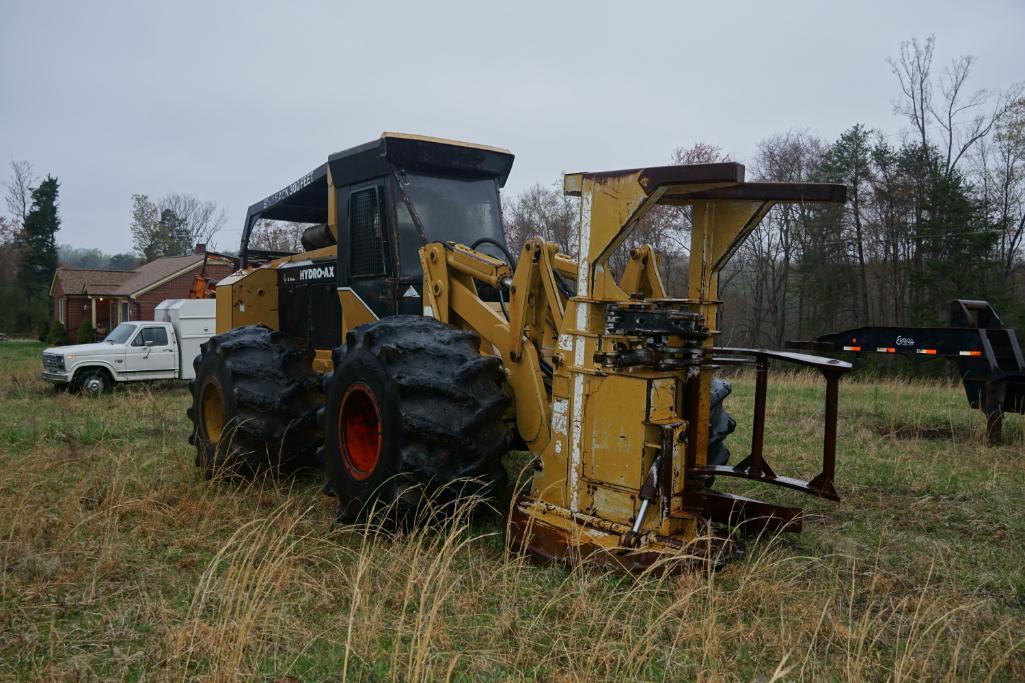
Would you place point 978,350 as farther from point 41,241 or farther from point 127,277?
point 41,241

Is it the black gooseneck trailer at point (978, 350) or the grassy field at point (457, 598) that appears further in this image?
the black gooseneck trailer at point (978, 350)

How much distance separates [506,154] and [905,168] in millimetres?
30135

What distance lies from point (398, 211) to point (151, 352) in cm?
1275

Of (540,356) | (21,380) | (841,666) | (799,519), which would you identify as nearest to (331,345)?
(540,356)

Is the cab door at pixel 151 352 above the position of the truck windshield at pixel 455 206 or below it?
below

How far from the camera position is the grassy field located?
3199 mm

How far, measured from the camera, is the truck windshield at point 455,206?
20.2ft

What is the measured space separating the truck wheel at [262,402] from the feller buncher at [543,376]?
2 centimetres

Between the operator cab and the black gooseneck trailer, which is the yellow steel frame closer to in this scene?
the operator cab

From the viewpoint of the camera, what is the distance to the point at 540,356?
518 centimetres

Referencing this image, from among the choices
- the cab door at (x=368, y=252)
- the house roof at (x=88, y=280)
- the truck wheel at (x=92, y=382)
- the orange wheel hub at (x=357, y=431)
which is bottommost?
the truck wheel at (x=92, y=382)

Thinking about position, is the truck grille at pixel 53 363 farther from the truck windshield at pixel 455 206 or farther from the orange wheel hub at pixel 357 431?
the orange wheel hub at pixel 357 431

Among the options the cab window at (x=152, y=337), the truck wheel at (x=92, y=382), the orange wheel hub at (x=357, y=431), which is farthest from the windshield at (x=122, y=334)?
the orange wheel hub at (x=357, y=431)

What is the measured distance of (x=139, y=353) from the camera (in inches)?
653
